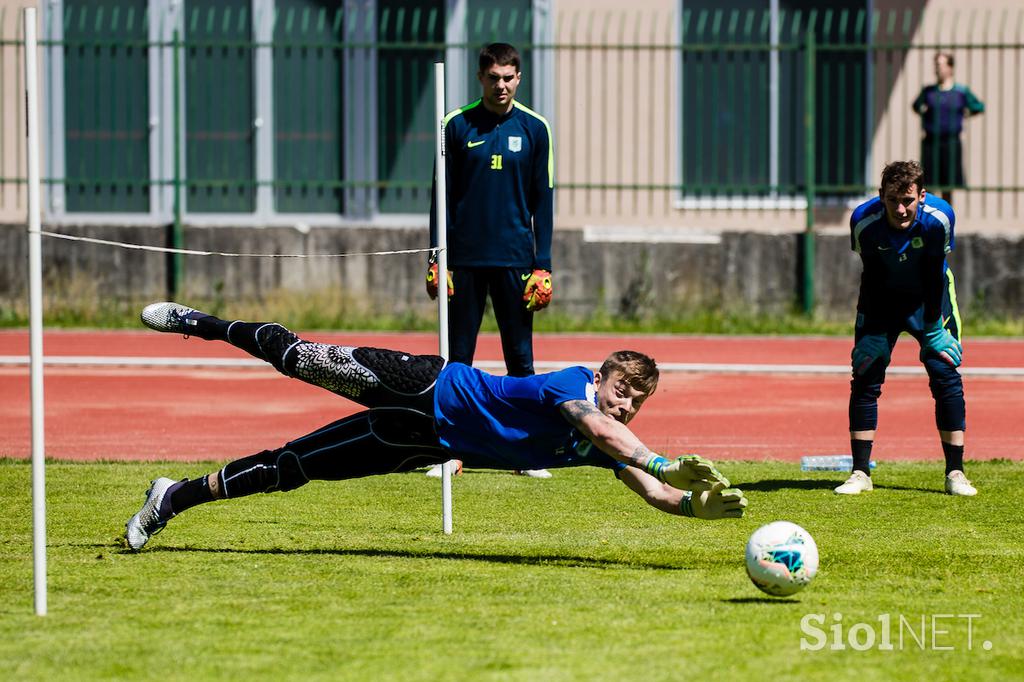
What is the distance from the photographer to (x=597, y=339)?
17641 millimetres

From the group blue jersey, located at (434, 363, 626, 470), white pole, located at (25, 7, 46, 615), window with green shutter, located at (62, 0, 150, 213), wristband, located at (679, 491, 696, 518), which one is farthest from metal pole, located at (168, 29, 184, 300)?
white pole, located at (25, 7, 46, 615)

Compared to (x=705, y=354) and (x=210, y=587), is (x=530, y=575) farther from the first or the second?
(x=705, y=354)

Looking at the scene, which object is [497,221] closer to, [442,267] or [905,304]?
[442,267]

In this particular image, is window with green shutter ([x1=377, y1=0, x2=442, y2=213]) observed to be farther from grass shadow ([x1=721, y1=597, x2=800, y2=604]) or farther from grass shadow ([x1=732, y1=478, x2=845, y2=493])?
grass shadow ([x1=721, y1=597, x2=800, y2=604])

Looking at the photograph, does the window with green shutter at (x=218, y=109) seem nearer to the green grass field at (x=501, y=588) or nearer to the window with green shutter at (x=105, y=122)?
the window with green shutter at (x=105, y=122)

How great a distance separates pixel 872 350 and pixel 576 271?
33.0 ft

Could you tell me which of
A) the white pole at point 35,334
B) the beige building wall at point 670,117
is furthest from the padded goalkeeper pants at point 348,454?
the beige building wall at point 670,117

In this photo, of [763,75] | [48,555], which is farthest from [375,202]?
[48,555]

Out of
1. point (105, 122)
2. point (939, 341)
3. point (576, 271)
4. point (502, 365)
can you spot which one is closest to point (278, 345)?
point (939, 341)

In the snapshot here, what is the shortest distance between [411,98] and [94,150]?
4.08 metres

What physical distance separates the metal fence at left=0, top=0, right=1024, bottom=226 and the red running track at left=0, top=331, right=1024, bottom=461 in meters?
3.64

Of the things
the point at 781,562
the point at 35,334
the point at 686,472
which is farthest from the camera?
the point at 686,472
